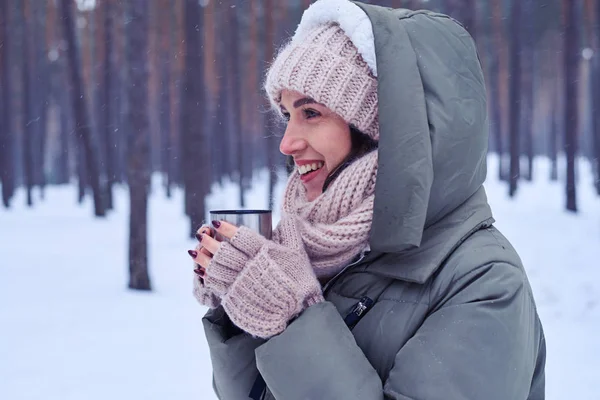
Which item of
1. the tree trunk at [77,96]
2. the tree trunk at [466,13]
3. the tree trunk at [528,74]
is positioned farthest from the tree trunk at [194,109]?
the tree trunk at [528,74]

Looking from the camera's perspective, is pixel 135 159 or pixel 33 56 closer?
pixel 135 159

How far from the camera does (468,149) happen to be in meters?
1.43

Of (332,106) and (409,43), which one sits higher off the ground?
(409,43)

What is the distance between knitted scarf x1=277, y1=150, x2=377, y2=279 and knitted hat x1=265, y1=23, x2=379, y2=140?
0.39 ft

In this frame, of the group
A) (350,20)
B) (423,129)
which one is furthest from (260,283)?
(350,20)

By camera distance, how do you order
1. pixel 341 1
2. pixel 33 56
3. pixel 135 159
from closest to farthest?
pixel 341 1
pixel 135 159
pixel 33 56

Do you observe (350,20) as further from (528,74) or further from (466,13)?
(528,74)

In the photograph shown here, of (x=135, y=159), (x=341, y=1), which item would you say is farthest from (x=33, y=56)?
(x=341, y=1)

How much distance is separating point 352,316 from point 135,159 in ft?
23.2

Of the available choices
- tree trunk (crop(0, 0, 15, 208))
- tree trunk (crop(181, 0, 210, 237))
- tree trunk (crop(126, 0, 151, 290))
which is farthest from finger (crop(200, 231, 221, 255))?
tree trunk (crop(0, 0, 15, 208))

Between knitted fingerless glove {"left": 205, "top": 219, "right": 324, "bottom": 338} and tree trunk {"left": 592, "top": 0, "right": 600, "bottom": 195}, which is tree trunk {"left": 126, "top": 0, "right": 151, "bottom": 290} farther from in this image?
tree trunk {"left": 592, "top": 0, "right": 600, "bottom": 195}

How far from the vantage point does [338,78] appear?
153cm

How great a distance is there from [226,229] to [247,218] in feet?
0.21

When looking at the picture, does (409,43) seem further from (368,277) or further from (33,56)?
(33,56)
